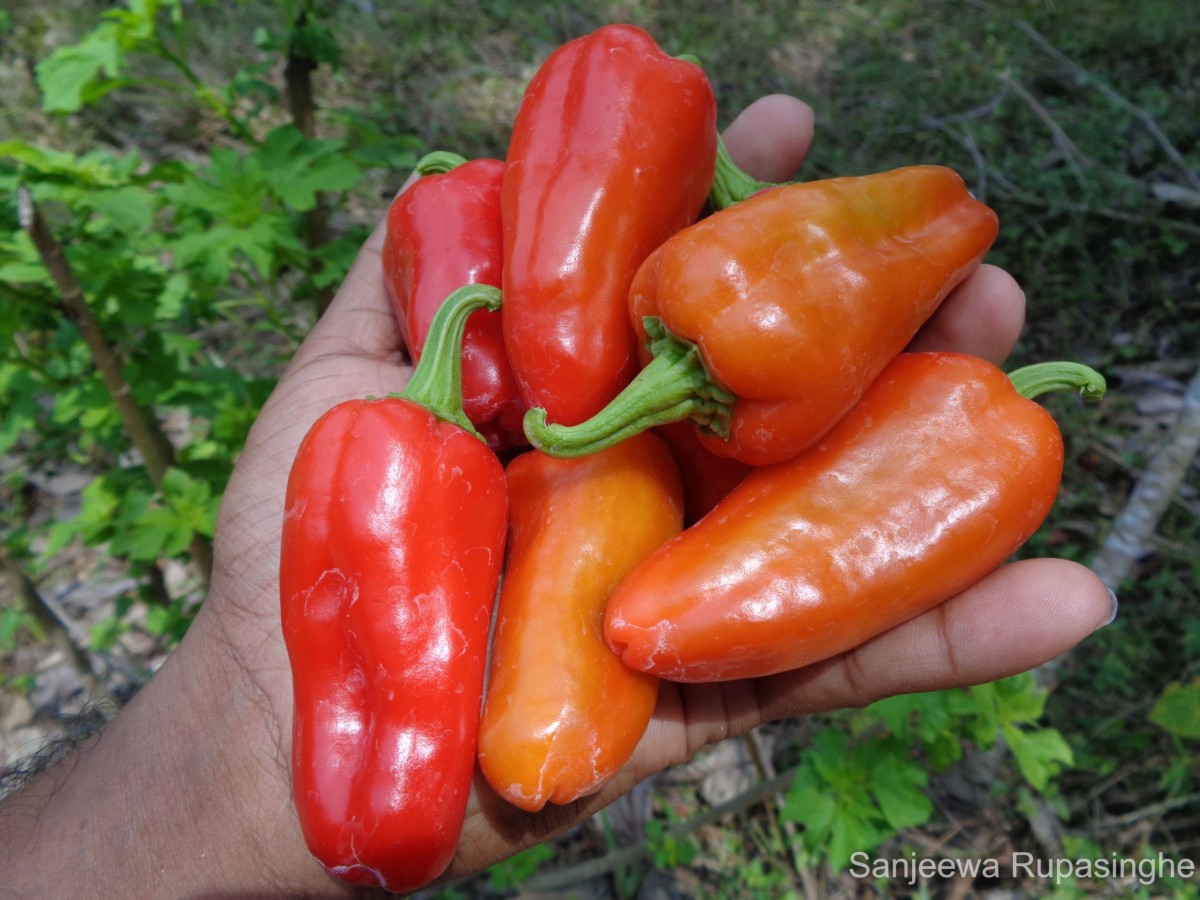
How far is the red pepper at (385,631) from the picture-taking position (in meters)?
2.04

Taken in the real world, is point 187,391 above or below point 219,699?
above

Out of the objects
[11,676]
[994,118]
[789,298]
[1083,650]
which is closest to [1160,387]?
[1083,650]

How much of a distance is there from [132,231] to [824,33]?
16.8 ft

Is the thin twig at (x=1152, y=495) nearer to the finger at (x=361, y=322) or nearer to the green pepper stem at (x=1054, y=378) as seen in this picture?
the green pepper stem at (x=1054, y=378)

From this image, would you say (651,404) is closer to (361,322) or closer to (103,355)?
(361,322)

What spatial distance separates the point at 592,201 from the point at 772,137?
43.1 inches

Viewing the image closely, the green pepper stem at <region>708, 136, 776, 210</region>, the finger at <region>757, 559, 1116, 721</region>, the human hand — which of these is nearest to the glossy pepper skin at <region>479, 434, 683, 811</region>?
the human hand

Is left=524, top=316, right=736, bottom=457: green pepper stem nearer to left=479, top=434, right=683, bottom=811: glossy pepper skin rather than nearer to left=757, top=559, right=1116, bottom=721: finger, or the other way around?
left=479, top=434, right=683, bottom=811: glossy pepper skin

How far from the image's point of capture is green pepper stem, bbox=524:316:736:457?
215cm

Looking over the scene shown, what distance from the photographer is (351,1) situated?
21.9 feet

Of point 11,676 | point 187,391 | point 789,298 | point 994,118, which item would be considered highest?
point 789,298

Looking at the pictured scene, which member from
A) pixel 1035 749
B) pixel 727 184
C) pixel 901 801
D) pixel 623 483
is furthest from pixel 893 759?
pixel 727 184

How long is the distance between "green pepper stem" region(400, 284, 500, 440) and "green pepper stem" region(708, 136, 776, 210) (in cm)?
86

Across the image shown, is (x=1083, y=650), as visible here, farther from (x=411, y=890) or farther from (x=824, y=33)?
(x=824, y=33)
